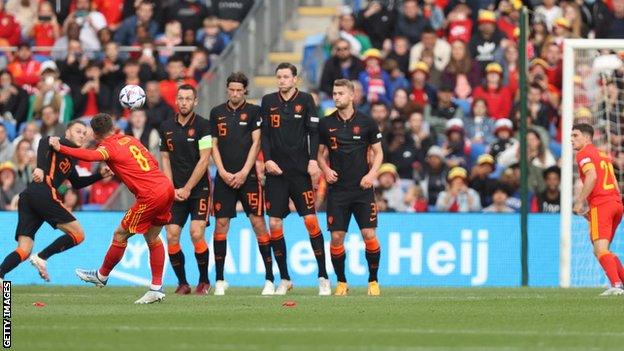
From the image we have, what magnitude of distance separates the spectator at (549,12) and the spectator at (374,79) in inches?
101

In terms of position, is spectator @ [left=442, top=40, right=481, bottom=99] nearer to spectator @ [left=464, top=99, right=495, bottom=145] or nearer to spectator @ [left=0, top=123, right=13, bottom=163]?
spectator @ [left=464, top=99, right=495, bottom=145]

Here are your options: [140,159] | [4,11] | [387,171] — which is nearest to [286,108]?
[140,159]

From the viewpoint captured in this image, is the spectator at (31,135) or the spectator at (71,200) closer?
the spectator at (71,200)

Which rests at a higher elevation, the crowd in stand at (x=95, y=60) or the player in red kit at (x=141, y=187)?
the crowd in stand at (x=95, y=60)

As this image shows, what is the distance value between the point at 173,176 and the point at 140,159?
2353 millimetres

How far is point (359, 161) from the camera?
60.8 ft

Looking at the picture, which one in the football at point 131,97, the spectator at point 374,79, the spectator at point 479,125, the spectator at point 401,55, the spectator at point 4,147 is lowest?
the spectator at point 4,147

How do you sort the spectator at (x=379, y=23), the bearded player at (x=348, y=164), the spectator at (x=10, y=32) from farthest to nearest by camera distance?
1. the spectator at (x=10, y=32)
2. the spectator at (x=379, y=23)
3. the bearded player at (x=348, y=164)

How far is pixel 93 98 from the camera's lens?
Answer: 1094 inches

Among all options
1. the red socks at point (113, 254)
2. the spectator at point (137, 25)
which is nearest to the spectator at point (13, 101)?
the spectator at point (137, 25)

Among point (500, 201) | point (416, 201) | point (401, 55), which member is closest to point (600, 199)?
point (500, 201)

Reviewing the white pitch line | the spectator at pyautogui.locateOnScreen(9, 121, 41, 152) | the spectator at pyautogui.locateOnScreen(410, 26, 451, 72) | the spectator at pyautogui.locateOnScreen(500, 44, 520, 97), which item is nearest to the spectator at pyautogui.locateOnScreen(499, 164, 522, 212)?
the spectator at pyautogui.locateOnScreen(500, 44, 520, 97)

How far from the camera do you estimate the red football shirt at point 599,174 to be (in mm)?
18141

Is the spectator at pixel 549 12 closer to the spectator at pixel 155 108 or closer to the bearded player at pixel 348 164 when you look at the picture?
the spectator at pixel 155 108
